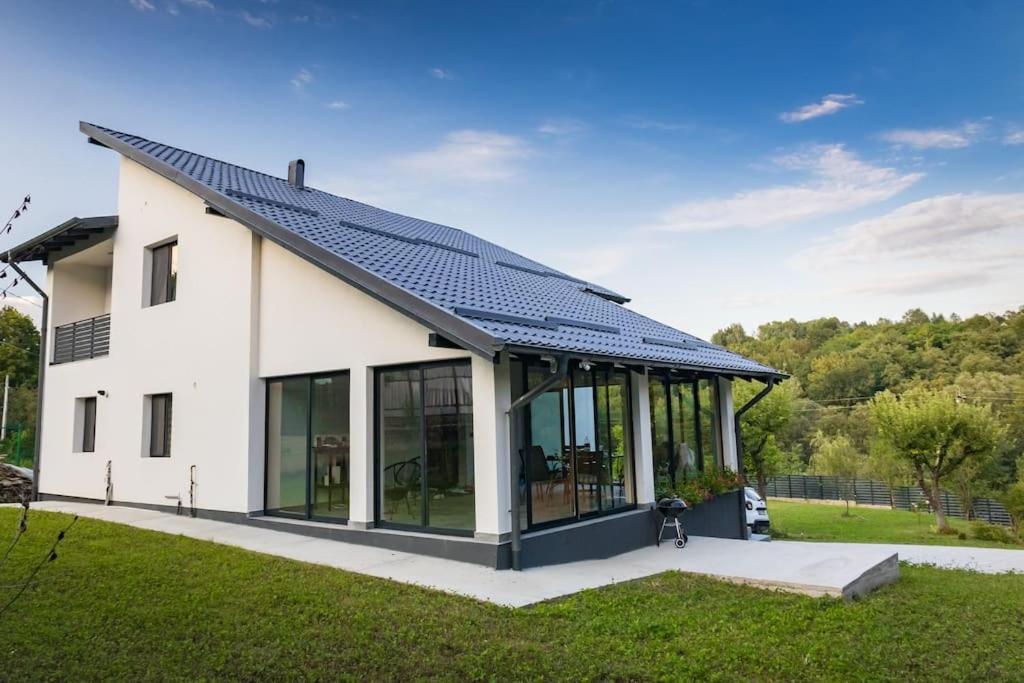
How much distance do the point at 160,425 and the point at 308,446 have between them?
4483 millimetres

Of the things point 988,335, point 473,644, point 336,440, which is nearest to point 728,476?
point 336,440

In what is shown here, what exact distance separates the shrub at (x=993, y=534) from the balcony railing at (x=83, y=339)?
2417cm

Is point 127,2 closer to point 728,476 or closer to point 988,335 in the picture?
point 728,476

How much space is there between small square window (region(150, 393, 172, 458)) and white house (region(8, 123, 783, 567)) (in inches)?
2.3

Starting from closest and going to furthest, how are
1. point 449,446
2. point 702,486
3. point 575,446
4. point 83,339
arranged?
point 449,446 < point 575,446 < point 702,486 < point 83,339

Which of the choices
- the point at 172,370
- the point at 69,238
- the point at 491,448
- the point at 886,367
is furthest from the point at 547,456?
the point at 886,367

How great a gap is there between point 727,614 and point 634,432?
13.6 ft

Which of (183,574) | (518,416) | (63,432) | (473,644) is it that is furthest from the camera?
(63,432)

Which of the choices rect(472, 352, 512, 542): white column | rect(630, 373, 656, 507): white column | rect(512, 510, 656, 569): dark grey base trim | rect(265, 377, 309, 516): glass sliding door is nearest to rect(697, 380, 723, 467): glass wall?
rect(630, 373, 656, 507): white column

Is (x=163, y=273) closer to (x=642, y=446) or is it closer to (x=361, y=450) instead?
(x=361, y=450)

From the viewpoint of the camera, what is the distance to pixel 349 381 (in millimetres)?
9148

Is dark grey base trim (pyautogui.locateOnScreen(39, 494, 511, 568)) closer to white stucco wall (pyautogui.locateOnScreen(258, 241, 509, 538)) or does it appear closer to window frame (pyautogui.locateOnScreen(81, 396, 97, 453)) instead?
white stucco wall (pyautogui.locateOnScreen(258, 241, 509, 538))

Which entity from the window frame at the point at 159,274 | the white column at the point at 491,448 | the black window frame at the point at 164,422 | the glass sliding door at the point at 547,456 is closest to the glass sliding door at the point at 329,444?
the white column at the point at 491,448

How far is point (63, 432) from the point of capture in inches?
560
